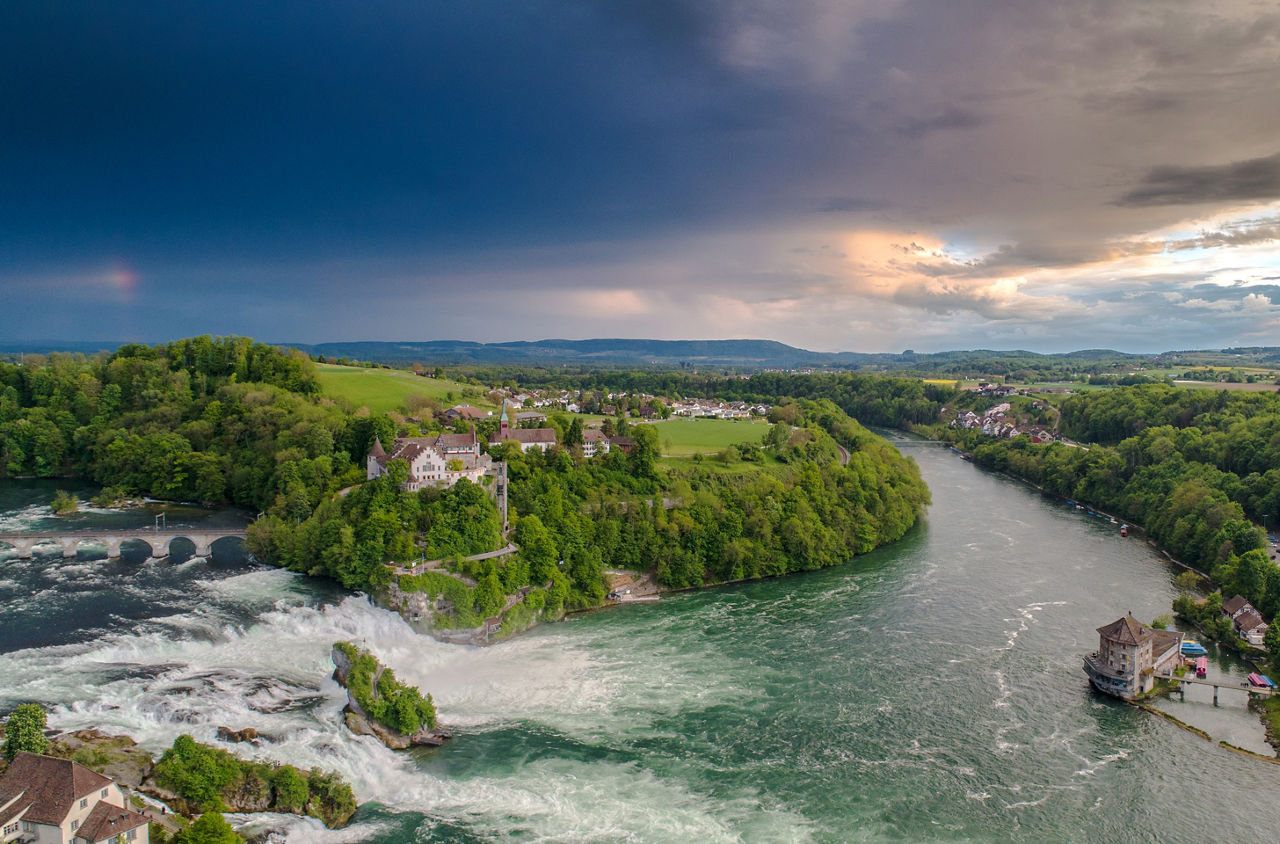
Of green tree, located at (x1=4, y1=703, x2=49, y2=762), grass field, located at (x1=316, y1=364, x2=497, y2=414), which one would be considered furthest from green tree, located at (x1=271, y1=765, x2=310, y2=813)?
grass field, located at (x1=316, y1=364, x2=497, y2=414)

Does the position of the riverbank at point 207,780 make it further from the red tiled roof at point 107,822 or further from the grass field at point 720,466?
the grass field at point 720,466

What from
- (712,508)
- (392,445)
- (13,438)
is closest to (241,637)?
(392,445)

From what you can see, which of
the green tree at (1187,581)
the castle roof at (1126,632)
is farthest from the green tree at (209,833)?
the green tree at (1187,581)

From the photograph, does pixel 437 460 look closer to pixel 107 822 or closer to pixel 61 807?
pixel 107 822

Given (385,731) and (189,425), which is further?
(189,425)

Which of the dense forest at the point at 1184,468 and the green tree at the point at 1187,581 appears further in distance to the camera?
the dense forest at the point at 1184,468

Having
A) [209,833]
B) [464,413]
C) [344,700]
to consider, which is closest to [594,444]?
[464,413]
